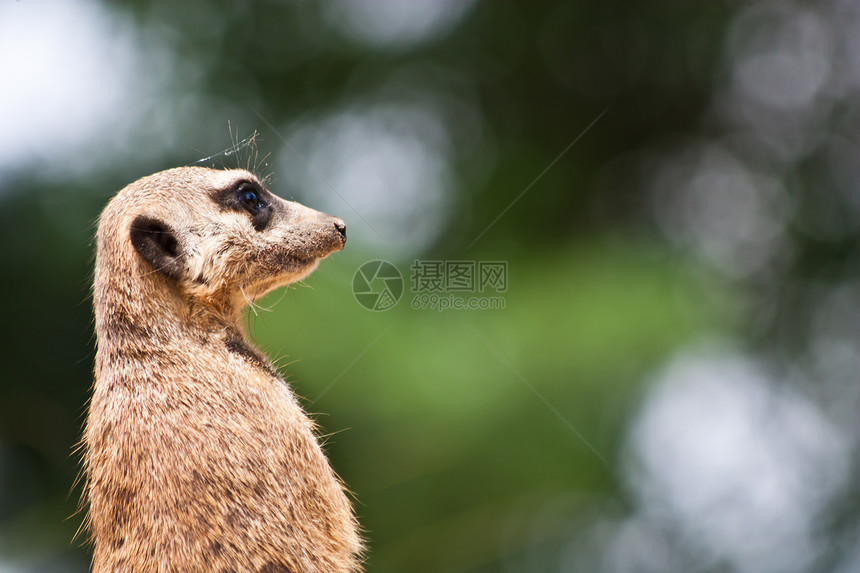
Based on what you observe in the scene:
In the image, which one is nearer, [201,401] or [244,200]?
[201,401]

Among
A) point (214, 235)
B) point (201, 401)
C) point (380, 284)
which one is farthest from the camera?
point (380, 284)

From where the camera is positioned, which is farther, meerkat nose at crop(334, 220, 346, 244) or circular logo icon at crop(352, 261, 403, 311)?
circular logo icon at crop(352, 261, 403, 311)

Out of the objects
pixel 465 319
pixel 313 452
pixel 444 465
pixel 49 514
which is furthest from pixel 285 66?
pixel 313 452

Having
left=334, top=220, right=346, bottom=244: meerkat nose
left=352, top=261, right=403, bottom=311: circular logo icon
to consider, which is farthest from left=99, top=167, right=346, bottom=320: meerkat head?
left=352, top=261, right=403, bottom=311: circular logo icon

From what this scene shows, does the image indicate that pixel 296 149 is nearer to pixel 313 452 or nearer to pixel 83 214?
pixel 83 214

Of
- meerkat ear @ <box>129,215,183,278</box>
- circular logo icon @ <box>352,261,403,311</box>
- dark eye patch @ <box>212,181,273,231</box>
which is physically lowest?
circular logo icon @ <box>352,261,403,311</box>

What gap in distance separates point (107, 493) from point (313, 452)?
319 millimetres

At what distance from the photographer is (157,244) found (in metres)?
1.18

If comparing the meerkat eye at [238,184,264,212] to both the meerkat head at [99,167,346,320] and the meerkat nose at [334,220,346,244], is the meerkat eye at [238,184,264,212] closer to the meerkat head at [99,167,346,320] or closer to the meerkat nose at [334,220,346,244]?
the meerkat head at [99,167,346,320]

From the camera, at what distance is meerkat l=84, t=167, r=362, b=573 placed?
1.03m

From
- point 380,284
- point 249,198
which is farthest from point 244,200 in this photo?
point 380,284

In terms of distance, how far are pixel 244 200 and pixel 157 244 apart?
169 millimetres

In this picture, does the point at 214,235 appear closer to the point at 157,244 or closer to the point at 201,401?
the point at 157,244

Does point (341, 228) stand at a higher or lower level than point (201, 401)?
higher
